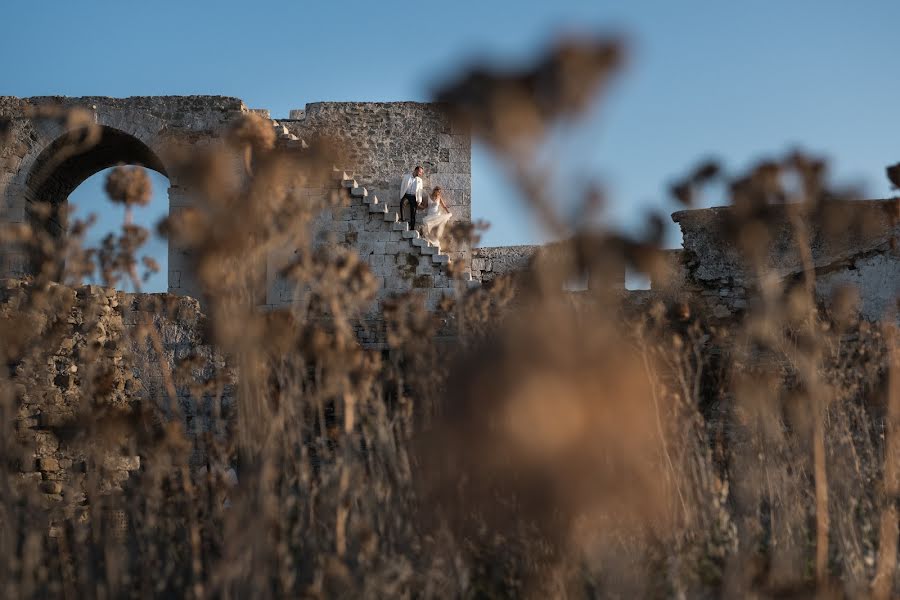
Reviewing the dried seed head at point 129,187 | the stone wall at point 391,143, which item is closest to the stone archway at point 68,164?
the stone wall at point 391,143

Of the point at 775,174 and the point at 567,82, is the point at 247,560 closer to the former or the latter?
the point at 567,82

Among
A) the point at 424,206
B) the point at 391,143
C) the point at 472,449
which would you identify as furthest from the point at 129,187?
the point at 391,143

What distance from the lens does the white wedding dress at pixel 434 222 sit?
13992 mm

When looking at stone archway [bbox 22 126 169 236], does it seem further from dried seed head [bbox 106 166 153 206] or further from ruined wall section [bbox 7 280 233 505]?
dried seed head [bbox 106 166 153 206]

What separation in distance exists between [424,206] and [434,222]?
0.51 metres

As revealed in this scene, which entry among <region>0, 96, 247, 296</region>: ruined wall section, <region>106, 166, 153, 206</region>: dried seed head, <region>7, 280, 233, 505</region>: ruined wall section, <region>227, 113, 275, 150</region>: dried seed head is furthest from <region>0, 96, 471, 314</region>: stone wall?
Answer: <region>227, 113, 275, 150</region>: dried seed head

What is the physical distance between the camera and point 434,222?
46.2 ft

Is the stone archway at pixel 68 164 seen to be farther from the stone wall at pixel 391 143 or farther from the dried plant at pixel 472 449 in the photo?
the dried plant at pixel 472 449

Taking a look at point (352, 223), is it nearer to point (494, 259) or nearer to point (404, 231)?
point (404, 231)

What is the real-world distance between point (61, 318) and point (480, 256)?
831cm

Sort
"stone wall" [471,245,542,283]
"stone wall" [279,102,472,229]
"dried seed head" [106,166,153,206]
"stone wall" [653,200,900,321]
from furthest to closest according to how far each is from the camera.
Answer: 1. "stone wall" [279,102,472,229]
2. "stone wall" [471,245,542,283]
3. "stone wall" [653,200,900,321]
4. "dried seed head" [106,166,153,206]

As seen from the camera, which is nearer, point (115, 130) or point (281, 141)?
point (281, 141)

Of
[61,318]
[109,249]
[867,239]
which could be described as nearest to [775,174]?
Answer: [109,249]

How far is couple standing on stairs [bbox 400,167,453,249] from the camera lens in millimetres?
13945
